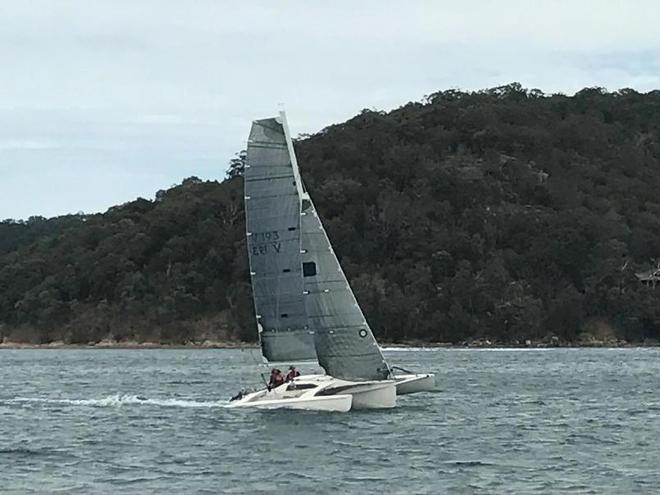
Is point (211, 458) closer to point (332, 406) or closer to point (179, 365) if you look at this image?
point (332, 406)

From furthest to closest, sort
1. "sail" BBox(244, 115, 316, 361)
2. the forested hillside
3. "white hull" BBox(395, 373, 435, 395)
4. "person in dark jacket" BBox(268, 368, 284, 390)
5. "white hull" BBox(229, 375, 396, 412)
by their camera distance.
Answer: the forested hillside
"white hull" BBox(395, 373, 435, 395)
"sail" BBox(244, 115, 316, 361)
"person in dark jacket" BBox(268, 368, 284, 390)
"white hull" BBox(229, 375, 396, 412)

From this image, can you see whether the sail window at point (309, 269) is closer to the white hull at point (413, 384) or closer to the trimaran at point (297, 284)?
the trimaran at point (297, 284)

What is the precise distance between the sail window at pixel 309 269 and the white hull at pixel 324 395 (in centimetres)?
315

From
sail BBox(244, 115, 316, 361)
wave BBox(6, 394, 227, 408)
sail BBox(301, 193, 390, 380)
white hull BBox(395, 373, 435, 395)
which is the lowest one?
wave BBox(6, 394, 227, 408)

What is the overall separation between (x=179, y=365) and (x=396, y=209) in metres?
56.5

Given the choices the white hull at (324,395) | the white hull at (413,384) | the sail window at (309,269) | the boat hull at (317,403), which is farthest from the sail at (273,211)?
the white hull at (413,384)

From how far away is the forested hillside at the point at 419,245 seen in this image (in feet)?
444

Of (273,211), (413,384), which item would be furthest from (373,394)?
(273,211)

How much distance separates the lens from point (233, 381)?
69.6 metres

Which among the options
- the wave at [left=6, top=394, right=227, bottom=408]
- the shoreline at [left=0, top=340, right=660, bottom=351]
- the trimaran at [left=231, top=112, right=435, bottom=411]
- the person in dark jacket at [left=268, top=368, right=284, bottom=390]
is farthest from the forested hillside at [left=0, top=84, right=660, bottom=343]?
the person in dark jacket at [left=268, top=368, right=284, bottom=390]

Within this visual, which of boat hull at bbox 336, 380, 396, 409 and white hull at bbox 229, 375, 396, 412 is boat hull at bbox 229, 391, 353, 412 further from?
boat hull at bbox 336, 380, 396, 409

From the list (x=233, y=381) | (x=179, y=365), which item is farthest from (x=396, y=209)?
(x=233, y=381)

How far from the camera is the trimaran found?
142ft

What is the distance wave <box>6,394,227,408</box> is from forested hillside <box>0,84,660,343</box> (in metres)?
79.2
